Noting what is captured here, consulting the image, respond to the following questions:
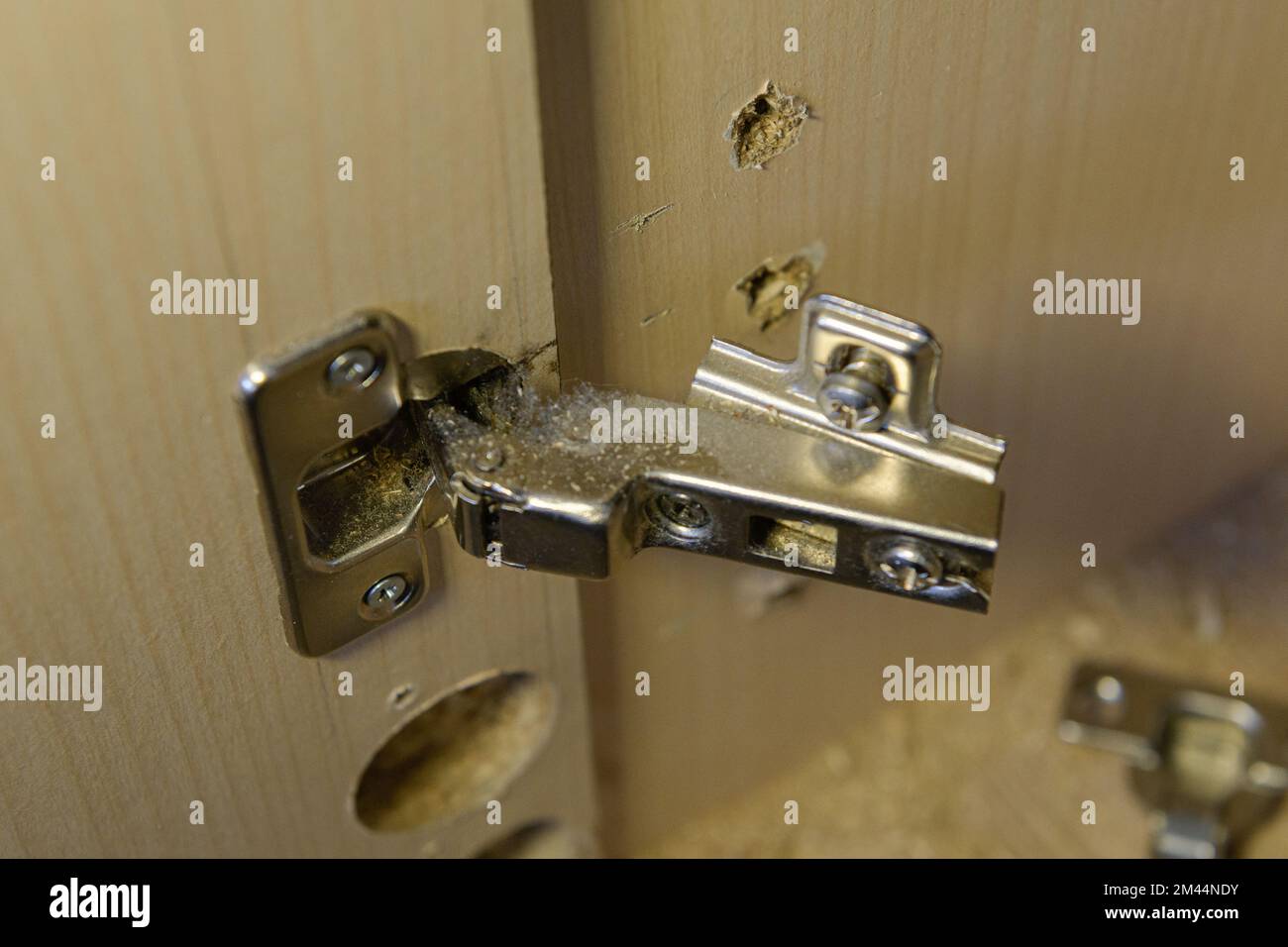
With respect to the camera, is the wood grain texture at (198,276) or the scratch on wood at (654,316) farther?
the scratch on wood at (654,316)

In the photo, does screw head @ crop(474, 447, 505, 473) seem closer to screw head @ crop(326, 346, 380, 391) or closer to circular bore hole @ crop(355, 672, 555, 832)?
screw head @ crop(326, 346, 380, 391)

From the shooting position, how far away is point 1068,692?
69 centimetres

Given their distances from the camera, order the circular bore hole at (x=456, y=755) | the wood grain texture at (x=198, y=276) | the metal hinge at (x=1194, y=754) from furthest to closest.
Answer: the metal hinge at (x=1194, y=754), the circular bore hole at (x=456, y=755), the wood grain texture at (x=198, y=276)

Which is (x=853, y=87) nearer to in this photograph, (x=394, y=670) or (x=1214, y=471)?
(x=394, y=670)

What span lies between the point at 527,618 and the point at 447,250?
159 mm

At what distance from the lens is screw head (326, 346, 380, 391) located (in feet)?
1.05

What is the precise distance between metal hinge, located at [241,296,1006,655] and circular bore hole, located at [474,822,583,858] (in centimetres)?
22

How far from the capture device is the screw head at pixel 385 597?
0.38 m

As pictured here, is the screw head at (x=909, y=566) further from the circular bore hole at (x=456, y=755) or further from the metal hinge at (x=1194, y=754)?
the metal hinge at (x=1194, y=754)

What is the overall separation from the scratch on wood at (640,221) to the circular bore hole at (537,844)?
0.94ft

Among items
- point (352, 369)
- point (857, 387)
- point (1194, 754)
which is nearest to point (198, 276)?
point (352, 369)

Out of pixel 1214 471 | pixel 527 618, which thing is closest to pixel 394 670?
pixel 527 618

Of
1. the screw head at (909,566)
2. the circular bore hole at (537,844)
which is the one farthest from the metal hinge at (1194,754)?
the screw head at (909,566)

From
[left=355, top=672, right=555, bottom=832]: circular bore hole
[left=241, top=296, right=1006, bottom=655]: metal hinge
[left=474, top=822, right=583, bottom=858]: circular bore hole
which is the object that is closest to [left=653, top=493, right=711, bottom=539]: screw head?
[left=241, top=296, right=1006, bottom=655]: metal hinge
